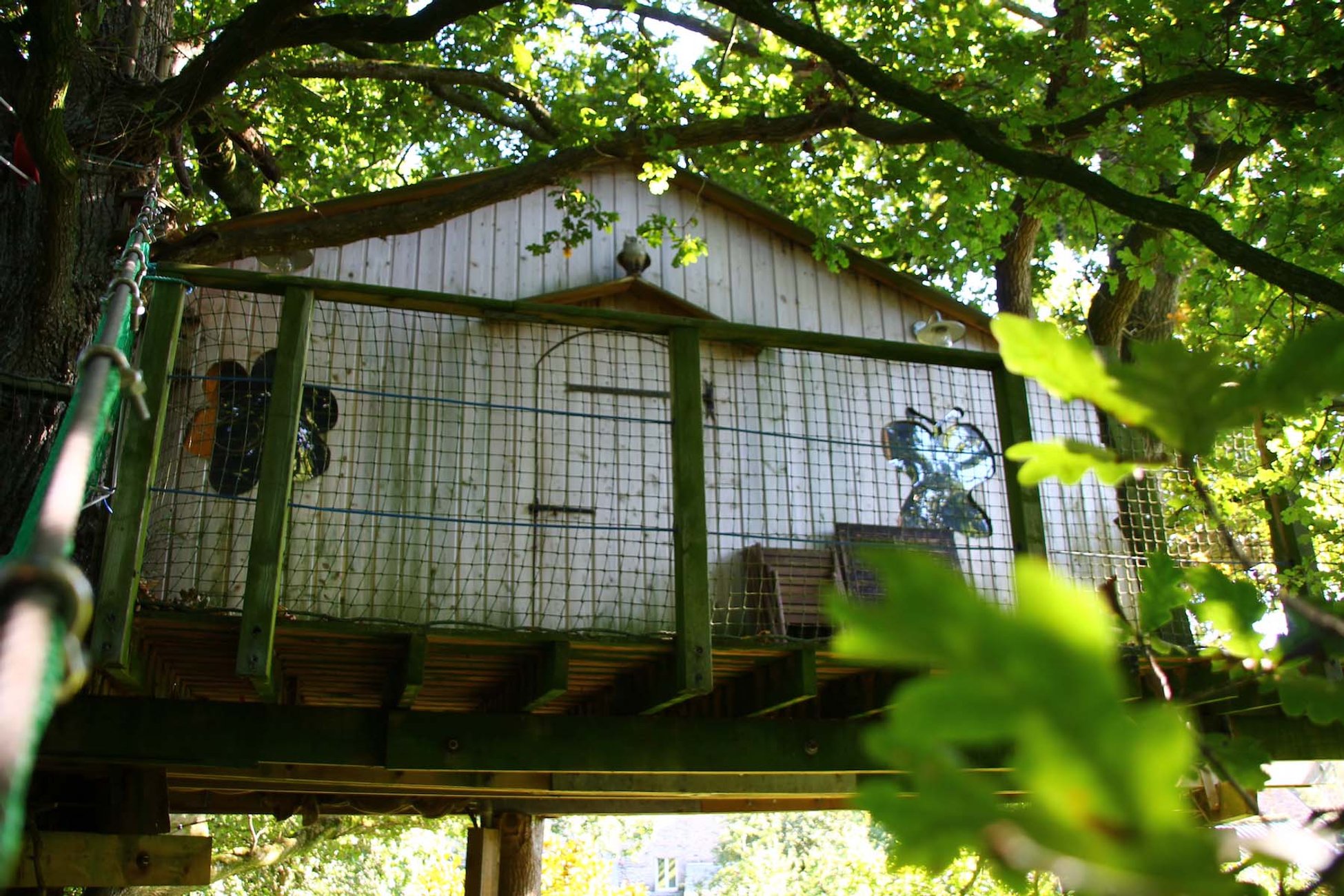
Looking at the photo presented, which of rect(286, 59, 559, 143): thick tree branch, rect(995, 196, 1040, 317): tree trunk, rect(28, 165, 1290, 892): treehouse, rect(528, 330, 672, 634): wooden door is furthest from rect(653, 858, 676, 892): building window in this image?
rect(528, 330, 672, 634): wooden door

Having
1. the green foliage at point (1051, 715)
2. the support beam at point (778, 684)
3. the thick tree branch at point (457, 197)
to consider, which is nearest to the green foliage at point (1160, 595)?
the green foliage at point (1051, 715)

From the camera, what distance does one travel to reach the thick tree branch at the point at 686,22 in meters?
10.5

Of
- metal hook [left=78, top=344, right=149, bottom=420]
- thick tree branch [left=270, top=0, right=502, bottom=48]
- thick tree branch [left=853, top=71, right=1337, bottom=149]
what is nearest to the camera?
metal hook [left=78, top=344, right=149, bottom=420]

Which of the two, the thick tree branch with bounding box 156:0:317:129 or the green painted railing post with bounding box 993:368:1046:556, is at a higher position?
the thick tree branch with bounding box 156:0:317:129

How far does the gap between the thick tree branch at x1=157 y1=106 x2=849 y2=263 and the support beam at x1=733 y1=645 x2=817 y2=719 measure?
304 cm

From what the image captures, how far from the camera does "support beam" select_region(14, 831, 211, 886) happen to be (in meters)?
5.29

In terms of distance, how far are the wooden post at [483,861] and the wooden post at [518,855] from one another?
0.26 m

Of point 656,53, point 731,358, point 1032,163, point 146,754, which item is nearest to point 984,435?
point 731,358

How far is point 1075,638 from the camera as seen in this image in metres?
0.51

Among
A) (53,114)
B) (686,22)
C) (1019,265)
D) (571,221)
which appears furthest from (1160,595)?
(686,22)

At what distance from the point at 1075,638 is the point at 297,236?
645 centimetres

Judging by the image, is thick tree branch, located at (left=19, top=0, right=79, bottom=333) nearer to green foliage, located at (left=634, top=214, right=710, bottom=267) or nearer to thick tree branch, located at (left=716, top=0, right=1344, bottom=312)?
thick tree branch, located at (left=716, top=0, right=1344, bottom=312)

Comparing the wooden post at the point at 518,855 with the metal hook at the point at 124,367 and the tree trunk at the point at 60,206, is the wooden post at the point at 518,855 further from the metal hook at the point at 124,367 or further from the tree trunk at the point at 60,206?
the metal hook at the point at 124,367

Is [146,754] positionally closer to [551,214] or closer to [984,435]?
[551,214]
